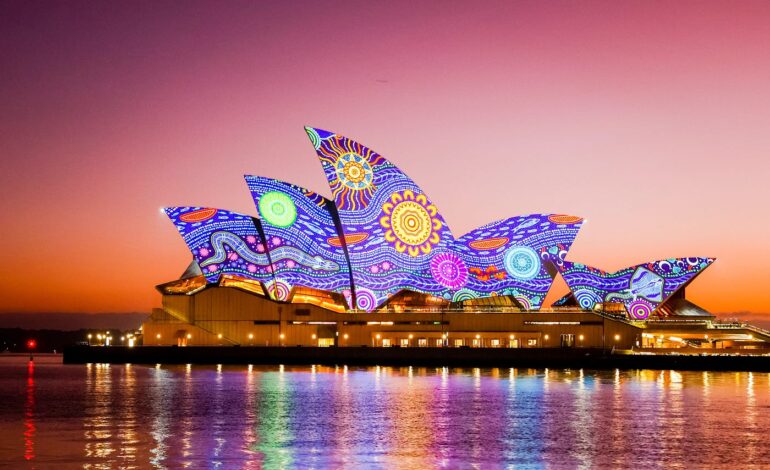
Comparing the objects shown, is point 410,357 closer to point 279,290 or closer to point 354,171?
point 279,290

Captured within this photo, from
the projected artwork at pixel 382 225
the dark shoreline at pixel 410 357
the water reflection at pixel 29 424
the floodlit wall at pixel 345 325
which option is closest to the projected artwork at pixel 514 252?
the projected artwork at pixel 382 225

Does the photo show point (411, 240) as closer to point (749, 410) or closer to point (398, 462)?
point (749, 410)

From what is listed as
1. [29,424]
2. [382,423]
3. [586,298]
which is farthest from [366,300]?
[29,424]

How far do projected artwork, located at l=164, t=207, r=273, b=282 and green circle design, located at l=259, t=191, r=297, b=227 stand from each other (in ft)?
7.71

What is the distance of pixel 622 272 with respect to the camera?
72.9 meters

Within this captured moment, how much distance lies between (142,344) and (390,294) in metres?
19.3

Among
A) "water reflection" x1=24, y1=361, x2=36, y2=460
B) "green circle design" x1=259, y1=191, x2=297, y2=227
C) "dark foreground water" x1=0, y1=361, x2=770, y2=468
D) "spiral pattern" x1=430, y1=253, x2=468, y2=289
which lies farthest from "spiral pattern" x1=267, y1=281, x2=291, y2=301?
"water reflection" x1=24, y1=361, x2=36, y2=460

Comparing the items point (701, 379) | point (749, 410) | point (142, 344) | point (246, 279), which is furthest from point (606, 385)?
point (142, 344)

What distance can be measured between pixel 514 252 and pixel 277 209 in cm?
1654

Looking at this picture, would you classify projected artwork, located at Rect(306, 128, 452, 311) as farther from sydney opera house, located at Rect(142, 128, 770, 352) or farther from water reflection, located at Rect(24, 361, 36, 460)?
water reflection, located at Rect(24, 361, 36, 460)

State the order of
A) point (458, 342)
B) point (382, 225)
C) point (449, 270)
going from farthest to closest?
point (458, 342) < point (449, 270) < point (382, 225)

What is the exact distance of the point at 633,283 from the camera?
2854 inches

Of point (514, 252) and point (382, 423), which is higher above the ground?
point (514, 252)

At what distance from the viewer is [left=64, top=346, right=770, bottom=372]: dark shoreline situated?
67.6 meters
